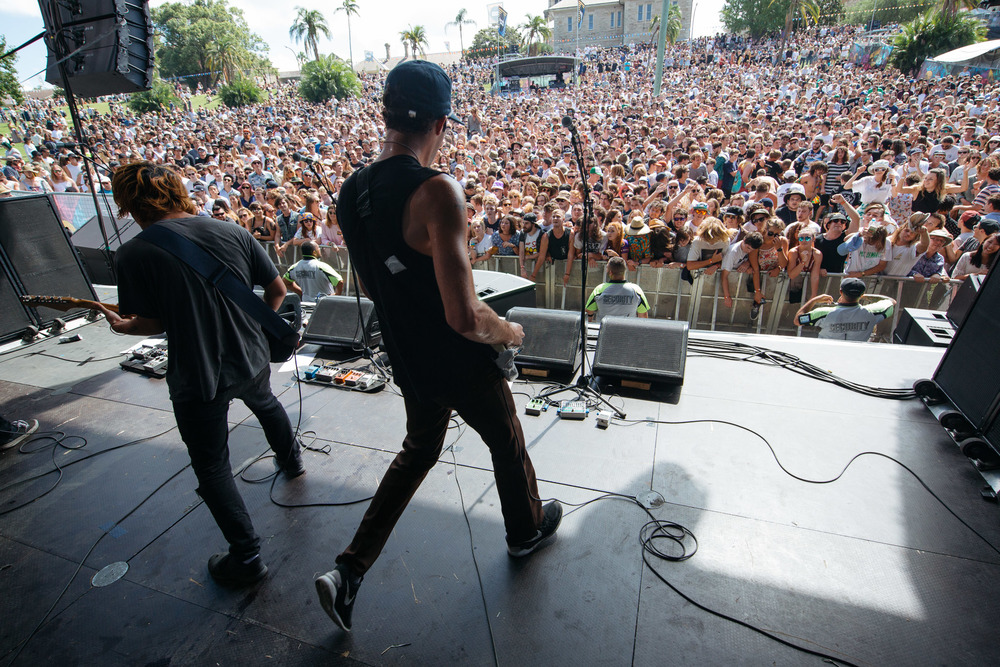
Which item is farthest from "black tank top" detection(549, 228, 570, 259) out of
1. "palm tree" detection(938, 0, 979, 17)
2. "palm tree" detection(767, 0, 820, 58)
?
"palm tree" detection(767, 0, 820, 58)

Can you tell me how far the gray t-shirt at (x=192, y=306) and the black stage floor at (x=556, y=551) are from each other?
3.05 feet

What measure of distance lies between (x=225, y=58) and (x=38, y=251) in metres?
56.9

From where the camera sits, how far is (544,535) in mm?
2123

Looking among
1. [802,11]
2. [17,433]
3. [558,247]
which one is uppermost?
[802,11]

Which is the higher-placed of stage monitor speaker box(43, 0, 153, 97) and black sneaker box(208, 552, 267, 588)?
stage monitor speaker box(43, 0, 153, 97)

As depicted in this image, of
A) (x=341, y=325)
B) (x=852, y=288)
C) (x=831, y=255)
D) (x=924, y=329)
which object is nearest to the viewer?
(x=852, y=288)

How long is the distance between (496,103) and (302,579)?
25829 millimetres

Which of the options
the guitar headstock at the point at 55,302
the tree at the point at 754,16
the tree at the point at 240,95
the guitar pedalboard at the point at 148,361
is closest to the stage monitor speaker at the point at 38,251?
the guitar pedalboard at the point at 148,361

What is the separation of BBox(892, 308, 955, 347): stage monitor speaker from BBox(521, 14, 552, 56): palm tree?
229 ft

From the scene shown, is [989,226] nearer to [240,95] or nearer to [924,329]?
[924,329]

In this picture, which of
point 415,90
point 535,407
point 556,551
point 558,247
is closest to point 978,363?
point 535,407

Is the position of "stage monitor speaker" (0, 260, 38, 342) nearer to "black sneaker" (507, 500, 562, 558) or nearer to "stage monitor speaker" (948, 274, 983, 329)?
"black sneaker" (507, 500, 562, 558)

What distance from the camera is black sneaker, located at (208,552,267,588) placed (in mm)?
2059

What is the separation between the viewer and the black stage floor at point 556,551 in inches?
70.6
